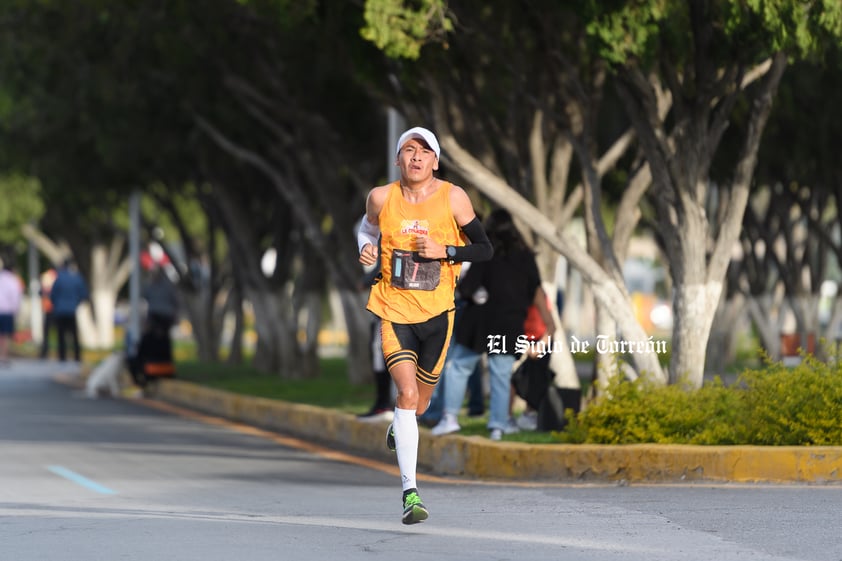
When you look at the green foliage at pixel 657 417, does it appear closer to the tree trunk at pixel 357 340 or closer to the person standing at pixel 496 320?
the person standing at pixel 496 320

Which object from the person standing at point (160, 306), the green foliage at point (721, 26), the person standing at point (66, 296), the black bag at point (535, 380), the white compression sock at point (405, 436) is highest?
the green foliage at point (721, 26)

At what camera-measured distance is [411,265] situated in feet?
29.5

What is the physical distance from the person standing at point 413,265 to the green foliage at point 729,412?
10.3 feet

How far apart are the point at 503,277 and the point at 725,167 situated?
35.9 ft

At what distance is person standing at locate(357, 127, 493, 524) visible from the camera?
355 inches

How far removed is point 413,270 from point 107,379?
1628cm

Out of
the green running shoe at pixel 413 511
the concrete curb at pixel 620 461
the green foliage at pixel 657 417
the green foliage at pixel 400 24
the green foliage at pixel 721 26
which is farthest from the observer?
the green foliage at pixel 400 24

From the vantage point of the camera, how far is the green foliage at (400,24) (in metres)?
13.5

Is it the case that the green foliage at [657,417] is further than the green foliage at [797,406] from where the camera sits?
Yes

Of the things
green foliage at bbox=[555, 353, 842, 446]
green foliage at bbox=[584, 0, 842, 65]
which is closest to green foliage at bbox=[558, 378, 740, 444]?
green foliage at bbox=[555, 353, 842, 446]

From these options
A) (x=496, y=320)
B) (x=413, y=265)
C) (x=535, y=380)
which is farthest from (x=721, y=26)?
(x=413, y=265)

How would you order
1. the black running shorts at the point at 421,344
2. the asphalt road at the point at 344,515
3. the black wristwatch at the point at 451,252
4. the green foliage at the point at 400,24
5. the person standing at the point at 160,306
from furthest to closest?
the person standing at the point at 160,306
the green foliage at the point at 400,24
the black running shorts at the point at 421,344
the black wristwatch at the point at 451,252
the asphalt road at the point at 344,515

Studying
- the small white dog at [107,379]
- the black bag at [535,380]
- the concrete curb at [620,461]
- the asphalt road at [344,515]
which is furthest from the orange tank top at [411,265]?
the small white dog at [107,379]

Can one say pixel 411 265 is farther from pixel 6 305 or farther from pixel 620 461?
pixel 6 305
